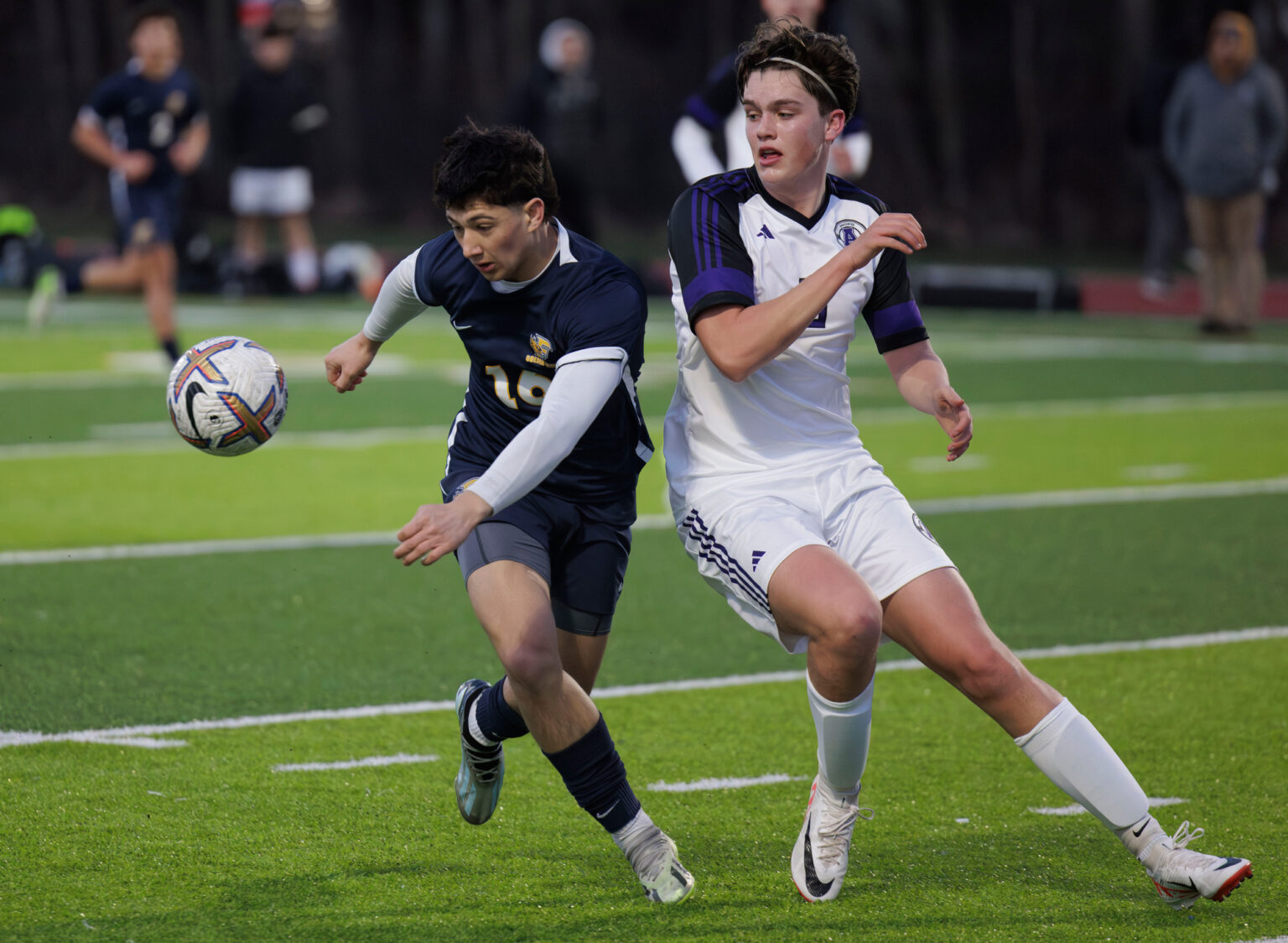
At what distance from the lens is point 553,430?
4.09m

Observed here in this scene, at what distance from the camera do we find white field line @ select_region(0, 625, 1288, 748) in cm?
534

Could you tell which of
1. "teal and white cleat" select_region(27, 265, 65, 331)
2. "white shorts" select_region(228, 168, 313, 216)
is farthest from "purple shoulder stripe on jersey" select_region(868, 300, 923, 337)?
"white shorts" select_region(228, 168, 313, 216)

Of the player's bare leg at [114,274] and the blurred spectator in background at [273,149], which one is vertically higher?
the player's bare leg at [114,274]

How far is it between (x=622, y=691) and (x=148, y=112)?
933 centimetres

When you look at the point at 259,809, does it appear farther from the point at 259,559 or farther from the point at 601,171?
the point at 601,171

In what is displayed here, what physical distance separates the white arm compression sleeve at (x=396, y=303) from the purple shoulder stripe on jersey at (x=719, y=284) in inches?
30.9

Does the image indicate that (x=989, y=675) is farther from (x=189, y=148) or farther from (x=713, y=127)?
(x=189, y=148)

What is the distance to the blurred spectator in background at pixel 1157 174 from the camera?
19359 millimetres

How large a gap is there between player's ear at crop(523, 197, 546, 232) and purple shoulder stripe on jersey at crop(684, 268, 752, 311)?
399 mm

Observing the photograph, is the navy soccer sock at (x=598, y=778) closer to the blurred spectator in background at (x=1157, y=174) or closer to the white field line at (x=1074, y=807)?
the white field line at (x=1074, y=807)

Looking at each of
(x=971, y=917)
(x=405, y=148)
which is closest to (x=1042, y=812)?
(x=971, y=917)

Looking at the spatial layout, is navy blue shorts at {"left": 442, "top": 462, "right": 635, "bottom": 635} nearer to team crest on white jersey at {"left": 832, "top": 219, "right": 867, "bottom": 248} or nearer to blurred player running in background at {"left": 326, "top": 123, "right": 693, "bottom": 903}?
blurred player running in background at {"left": 326, "top": 123, "right": 693, "bottom": 903}

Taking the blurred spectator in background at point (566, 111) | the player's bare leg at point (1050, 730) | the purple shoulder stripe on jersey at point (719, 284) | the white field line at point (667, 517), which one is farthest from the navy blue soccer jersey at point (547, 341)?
the blurred spectator in background at point (566, 111)

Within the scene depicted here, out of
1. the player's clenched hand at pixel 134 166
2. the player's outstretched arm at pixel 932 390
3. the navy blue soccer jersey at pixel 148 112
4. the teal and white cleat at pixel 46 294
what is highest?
the player's outstretched arm at pixel 932 390
